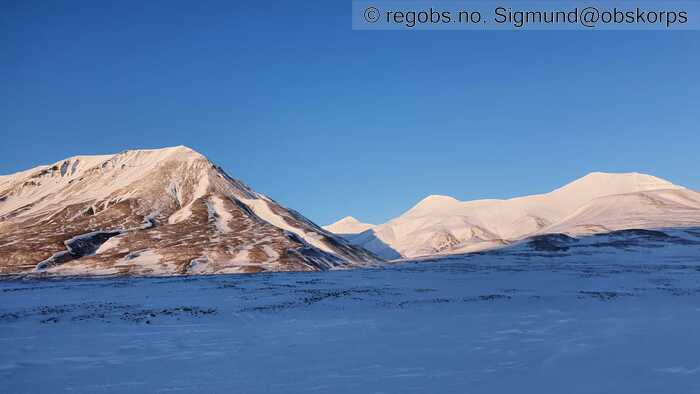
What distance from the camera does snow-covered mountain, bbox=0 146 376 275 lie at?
113m

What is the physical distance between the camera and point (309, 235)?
161 metres

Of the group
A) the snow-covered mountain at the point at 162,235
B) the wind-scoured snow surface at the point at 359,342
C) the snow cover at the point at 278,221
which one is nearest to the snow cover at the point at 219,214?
the snow-covered mountain at the point at 162,235

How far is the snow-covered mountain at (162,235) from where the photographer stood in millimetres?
113125

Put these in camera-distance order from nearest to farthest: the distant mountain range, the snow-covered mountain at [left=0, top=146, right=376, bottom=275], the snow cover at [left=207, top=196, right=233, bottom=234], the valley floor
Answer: the valley floor → the snow-covered mountain at [left=0, top=146, right=376, bottom=275] → the distant mountain range → the snow cover at [left=207, top=196, right=233, bottom=234]

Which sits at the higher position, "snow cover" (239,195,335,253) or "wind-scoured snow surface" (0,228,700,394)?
"snow cover" (239,195,335,253)

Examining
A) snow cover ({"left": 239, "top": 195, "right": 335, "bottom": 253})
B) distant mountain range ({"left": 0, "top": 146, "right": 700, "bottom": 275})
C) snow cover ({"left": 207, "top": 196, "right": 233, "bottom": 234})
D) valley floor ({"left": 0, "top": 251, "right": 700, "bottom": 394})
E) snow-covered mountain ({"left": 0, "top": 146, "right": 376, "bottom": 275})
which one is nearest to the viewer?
valley floor ({"left": 0, "top": 251, "right": 700, "bottom": 394})

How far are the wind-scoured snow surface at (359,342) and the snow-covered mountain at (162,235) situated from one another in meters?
69.4

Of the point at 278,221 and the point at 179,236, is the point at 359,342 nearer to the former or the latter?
the point at 179,236

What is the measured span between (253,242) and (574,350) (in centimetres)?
11462

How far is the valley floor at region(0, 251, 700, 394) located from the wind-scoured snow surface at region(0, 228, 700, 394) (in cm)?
9

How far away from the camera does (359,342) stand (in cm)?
2339

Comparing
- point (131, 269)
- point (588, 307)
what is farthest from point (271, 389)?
point (131, 269)

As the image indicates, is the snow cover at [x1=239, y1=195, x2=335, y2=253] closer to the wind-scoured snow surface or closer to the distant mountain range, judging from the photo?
the distant mountain range

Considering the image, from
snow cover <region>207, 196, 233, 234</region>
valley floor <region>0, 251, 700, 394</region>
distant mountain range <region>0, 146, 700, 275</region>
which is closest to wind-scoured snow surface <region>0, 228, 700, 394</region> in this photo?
valley floor <region>0, 251, 700, 394</region>
